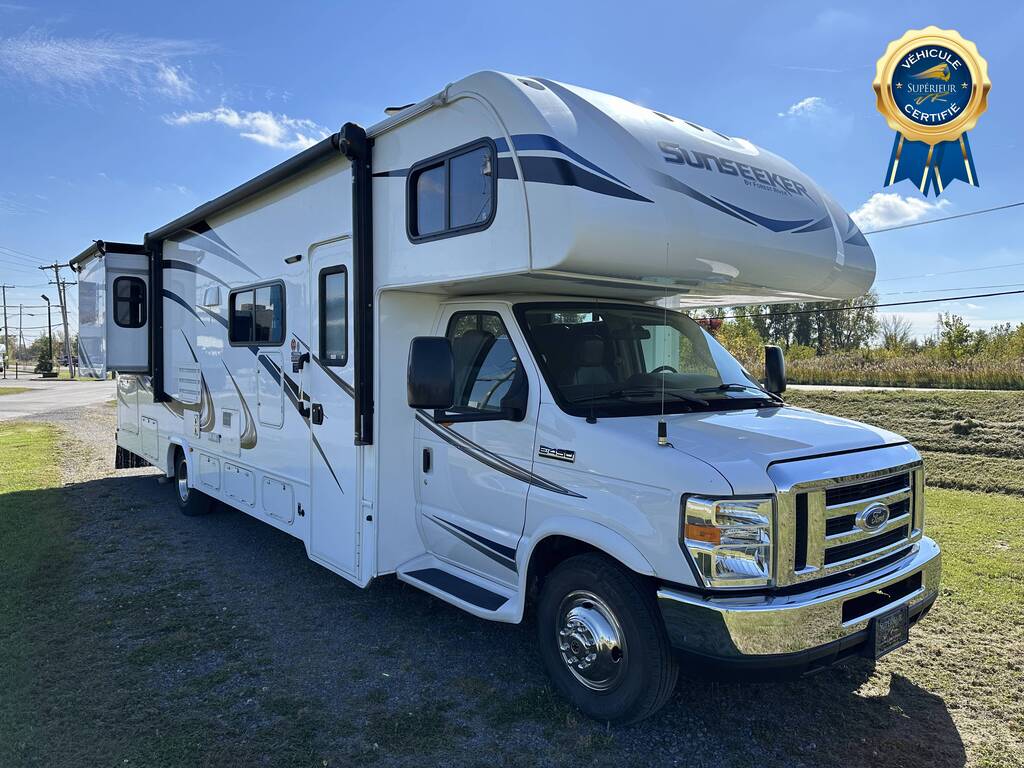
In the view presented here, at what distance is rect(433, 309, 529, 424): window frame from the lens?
13.3ft

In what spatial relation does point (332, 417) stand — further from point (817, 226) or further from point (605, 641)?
point (817, 226)

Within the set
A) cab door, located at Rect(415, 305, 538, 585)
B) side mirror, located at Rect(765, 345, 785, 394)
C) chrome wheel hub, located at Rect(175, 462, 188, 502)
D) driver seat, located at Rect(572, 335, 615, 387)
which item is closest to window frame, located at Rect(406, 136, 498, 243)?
cab door, located at Rect(415, 305, 538, 585)

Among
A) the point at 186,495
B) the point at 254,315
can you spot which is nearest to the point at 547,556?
the point at 254,315

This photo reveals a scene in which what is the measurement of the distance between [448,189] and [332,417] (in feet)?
6.33

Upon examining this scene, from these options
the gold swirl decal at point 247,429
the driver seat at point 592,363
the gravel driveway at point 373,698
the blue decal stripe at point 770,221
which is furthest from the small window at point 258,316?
the blue decal stripe at point 770,221

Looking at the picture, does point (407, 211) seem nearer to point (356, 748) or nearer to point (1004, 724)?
point (356, 748)

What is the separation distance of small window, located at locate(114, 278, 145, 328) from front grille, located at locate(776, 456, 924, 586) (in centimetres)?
782

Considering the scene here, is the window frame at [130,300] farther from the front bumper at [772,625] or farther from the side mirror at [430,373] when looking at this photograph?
the front bumper at [772,625]

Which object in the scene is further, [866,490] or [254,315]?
[254,315]

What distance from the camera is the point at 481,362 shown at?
4.44 m

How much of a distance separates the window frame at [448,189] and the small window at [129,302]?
551 centimetres

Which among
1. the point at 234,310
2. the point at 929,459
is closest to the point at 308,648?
the point at 234,310

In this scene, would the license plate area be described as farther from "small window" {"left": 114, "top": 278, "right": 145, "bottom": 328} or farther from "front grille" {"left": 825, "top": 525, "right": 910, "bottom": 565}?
"small window" {"left": 114, "top": 278, "right": 145, "bottom": 328}

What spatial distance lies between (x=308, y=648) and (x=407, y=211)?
9.38ft
